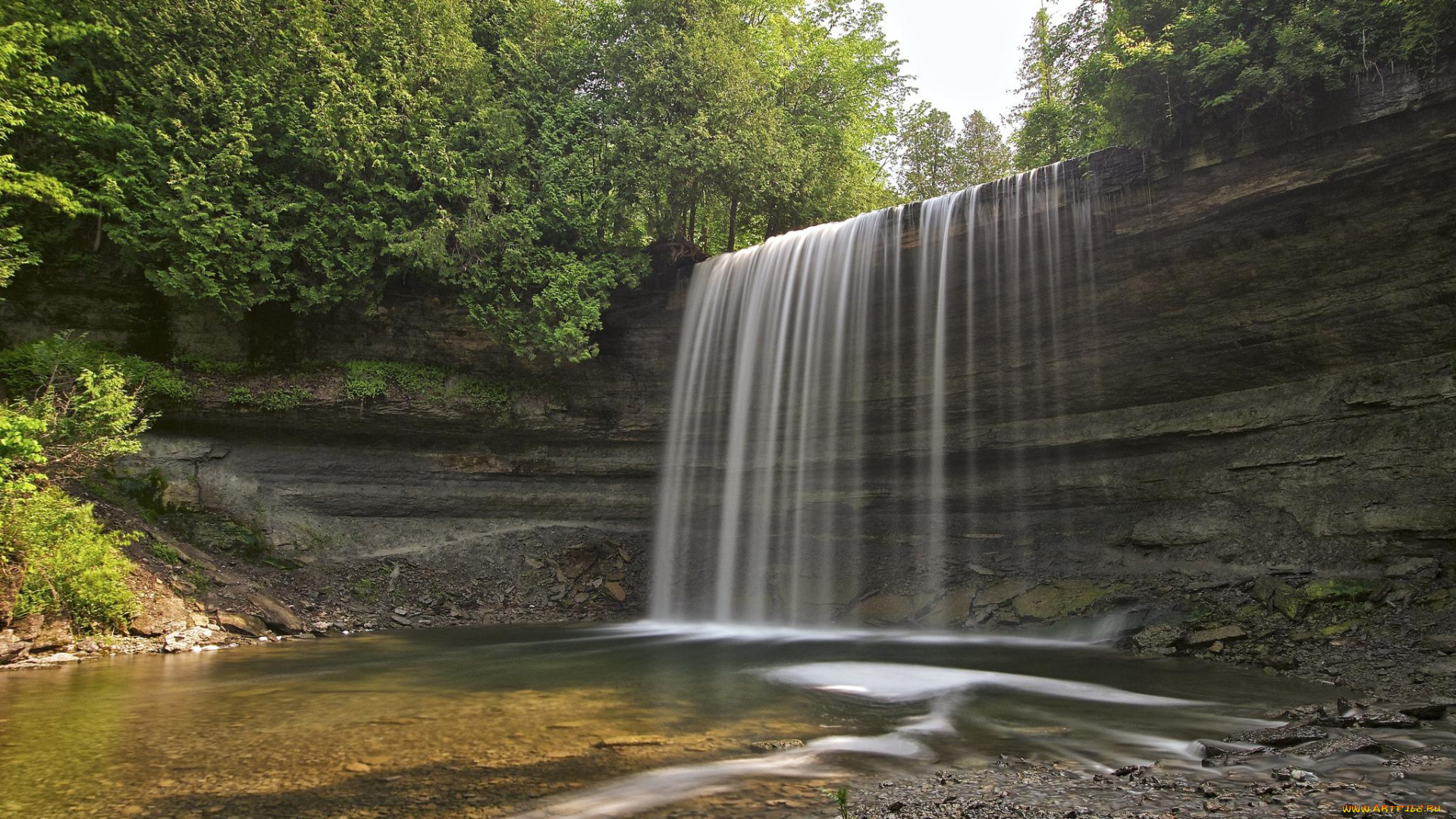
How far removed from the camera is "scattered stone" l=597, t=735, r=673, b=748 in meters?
6.04

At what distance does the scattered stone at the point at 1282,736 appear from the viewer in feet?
18.0

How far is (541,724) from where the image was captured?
21.9 ft

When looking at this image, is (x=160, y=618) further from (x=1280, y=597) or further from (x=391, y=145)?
(x=1280, y=597)

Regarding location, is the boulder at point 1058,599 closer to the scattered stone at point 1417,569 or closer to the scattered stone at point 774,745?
the scattered stone at point 1417,569

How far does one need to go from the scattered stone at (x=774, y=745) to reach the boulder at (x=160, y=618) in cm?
1066

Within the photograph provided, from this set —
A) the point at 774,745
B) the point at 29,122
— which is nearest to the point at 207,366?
the point at 29,122

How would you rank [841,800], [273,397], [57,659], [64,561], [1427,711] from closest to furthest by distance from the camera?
[841,800]
[1427,711]
[57,659]
[64,561]
[273,397]

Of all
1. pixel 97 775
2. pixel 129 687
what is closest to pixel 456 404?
pixel 129 687

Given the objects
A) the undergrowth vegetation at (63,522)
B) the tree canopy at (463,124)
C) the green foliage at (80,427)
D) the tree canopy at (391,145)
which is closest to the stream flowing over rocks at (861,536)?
the undergrowth vegetation at (63,522)

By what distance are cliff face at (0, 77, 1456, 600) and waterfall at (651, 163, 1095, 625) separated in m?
0.27

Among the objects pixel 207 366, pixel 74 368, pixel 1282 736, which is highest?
pixel 207 366

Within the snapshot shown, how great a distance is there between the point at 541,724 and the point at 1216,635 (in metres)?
9.46

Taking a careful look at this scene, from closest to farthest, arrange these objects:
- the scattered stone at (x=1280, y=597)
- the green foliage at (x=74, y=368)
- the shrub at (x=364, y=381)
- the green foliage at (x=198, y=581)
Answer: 1. the scattered stone at (x=1280, y=597)
2. the green foliage at (x=198, y=581)
3. the green foliage at (x=74, y=368)
4. the shrub at (x=364, y=381)

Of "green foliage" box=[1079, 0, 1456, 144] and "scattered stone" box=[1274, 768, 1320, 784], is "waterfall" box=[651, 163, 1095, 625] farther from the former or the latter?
"scattered stone" box=[1274, 768, 1320, 784]
